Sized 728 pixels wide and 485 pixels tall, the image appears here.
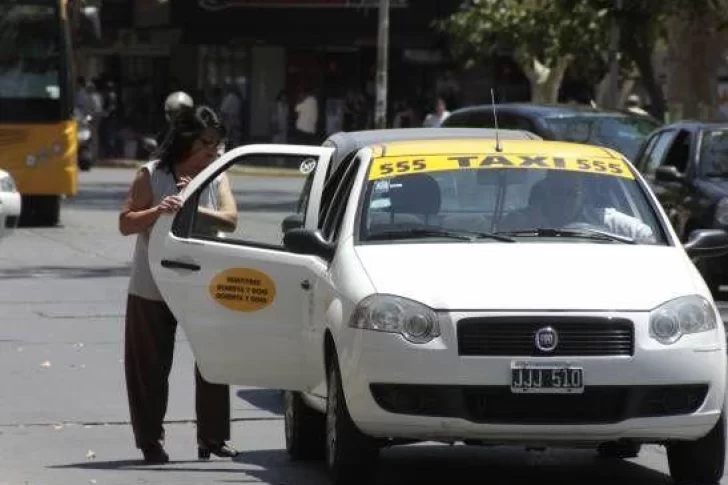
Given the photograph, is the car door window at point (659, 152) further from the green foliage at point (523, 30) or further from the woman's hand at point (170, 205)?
the woman's hand at point (170, 205)

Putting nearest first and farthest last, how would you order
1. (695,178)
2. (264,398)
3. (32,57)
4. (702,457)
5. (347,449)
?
1. (347,449)
2. (702,457)
3. (264,398)
4. (695,178)
5. (32,57)

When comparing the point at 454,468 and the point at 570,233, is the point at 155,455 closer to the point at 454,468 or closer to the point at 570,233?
the point at 454,468

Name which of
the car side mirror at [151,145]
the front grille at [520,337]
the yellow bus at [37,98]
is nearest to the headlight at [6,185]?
the car side mirror at [151,145]

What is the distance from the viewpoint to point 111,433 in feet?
36.5

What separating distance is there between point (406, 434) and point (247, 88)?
43649 millimetres

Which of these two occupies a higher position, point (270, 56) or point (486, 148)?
point (486, 148)

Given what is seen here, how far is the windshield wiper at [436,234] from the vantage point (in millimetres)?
9164

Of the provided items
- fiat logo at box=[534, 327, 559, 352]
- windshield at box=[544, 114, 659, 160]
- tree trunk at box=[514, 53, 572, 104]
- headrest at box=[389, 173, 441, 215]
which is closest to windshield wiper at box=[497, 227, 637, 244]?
headrest at box=[389, 173, 441, 215]

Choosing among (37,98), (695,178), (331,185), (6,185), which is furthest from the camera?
(37,98)

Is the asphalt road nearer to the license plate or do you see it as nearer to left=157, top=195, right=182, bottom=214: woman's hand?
the license plate

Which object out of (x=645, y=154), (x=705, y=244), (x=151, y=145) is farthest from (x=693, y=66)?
(x=705, y=244)

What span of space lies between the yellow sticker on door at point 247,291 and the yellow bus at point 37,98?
17.7 metres

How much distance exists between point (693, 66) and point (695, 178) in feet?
45.7

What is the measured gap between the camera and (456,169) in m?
9.55
